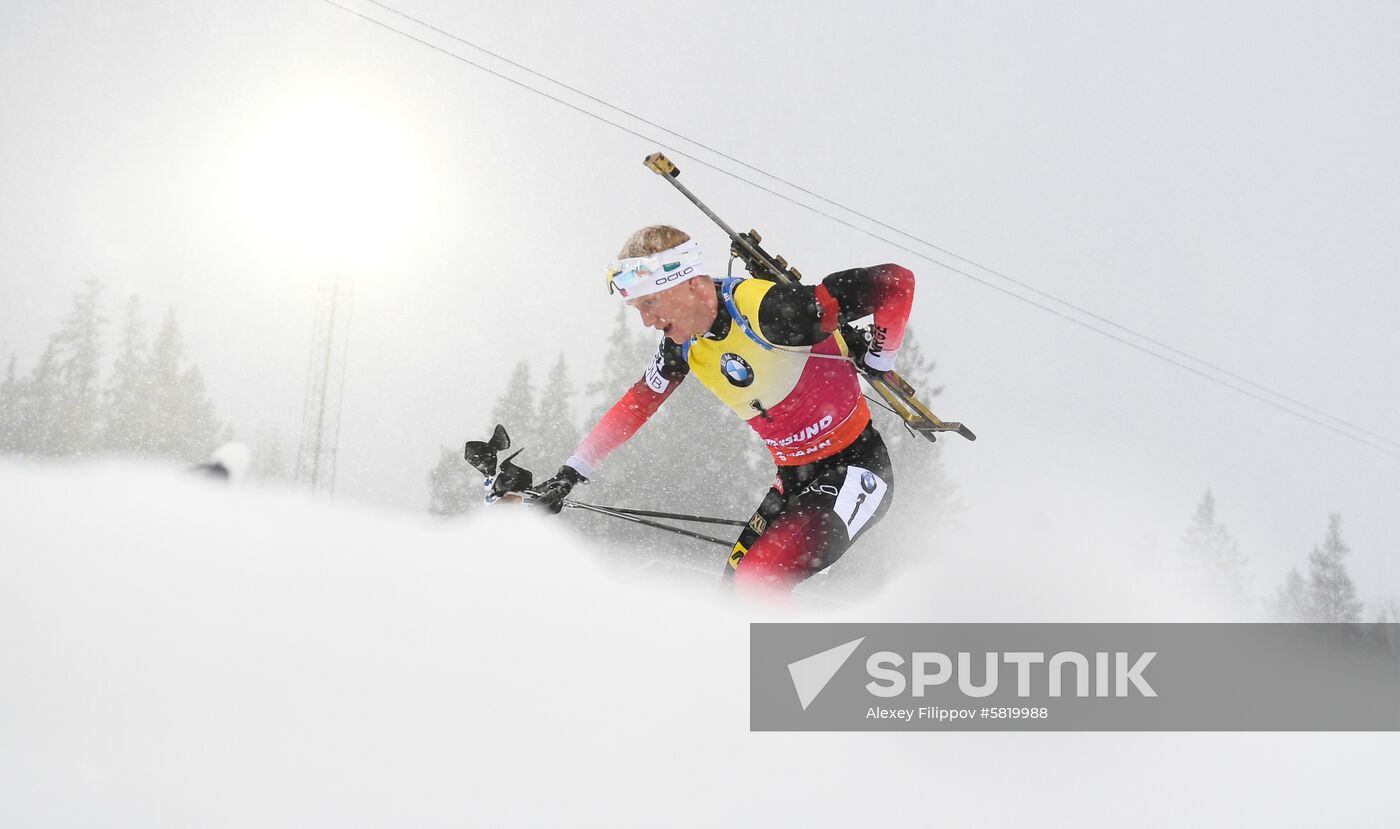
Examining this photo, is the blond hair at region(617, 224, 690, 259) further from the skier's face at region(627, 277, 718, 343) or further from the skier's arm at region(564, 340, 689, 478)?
the skier's arm at region(564, 340, 689, 478)

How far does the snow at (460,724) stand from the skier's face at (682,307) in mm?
1351

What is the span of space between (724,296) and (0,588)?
14.7 feet

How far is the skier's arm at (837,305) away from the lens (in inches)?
144

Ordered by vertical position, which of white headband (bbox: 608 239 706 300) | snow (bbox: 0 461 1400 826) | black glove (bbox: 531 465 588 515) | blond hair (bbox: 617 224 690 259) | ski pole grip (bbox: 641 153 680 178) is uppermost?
ski pole grip (bbox: 641 153 680 178)

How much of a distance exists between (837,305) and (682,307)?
68 cm

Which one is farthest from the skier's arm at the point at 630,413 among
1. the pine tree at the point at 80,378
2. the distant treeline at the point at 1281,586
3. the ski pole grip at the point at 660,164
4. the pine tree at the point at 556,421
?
the pine tree at the point at 80,378

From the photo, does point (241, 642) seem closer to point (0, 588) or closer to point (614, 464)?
point (0, 588)

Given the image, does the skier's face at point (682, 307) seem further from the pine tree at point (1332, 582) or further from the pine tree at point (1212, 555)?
the pine tree at point (1212, 555)

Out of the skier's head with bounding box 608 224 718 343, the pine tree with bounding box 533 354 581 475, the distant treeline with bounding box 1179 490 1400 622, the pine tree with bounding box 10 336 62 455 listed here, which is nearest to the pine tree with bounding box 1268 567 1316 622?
the distant treeline with bounding box 1179 490 1400 622

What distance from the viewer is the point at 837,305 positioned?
3.73 m

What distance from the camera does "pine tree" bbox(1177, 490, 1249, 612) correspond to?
30.2 meters

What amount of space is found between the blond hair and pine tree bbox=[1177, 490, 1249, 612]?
1233 inches

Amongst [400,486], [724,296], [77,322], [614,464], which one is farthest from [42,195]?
[724,296]

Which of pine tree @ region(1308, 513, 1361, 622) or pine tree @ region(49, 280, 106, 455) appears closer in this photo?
pine tree @ region(1308, 513, 1361, 622)
